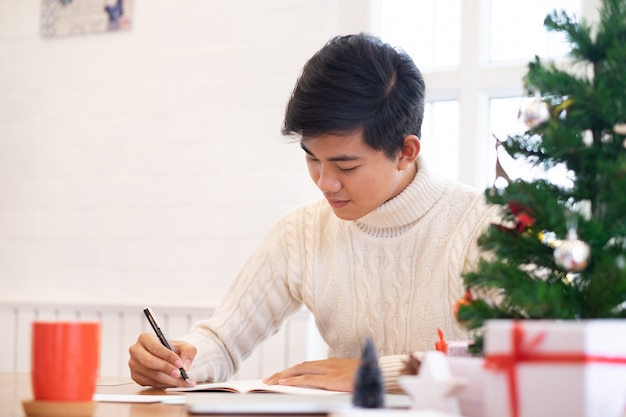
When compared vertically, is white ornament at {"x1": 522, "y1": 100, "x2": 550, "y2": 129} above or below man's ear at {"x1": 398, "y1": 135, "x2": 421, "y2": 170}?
above

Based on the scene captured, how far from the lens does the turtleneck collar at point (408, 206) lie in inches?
77.2

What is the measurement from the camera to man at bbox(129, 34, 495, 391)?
71.7 inches

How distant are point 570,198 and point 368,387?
30 centimetres

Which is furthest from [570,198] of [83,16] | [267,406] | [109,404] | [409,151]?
[83,16]

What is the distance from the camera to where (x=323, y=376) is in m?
1.48

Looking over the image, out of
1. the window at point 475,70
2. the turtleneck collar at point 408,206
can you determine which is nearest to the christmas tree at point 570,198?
the turtleneck collar at point 408,206

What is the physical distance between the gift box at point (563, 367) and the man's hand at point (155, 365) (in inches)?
37.3

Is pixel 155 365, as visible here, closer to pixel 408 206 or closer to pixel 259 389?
pixel 259 389

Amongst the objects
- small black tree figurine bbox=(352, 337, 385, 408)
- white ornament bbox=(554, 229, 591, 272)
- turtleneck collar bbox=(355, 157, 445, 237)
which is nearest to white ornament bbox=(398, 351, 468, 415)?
small black tree figurine bbox=(352, 337, 385, 408)

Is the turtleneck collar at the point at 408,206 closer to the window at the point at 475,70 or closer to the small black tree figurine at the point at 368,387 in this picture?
the window at the point at 475,70

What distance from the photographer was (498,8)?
2.84 metres

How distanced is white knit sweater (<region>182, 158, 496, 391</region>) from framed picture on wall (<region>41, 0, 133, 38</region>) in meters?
1.53

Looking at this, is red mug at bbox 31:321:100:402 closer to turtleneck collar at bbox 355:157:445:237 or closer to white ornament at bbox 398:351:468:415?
white ornament at bbox 398:351:468:415

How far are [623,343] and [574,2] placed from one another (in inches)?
85.6
